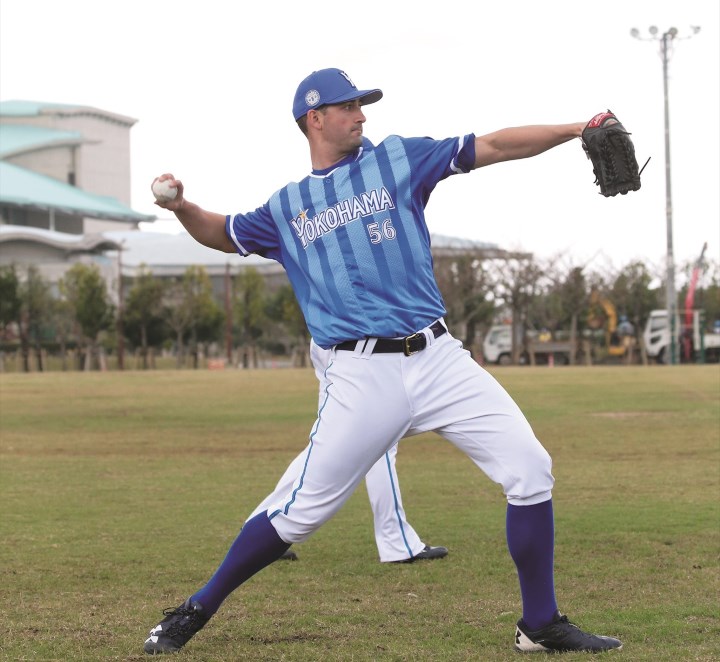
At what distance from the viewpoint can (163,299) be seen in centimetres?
7706

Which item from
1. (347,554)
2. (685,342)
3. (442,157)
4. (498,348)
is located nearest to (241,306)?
(498,348)

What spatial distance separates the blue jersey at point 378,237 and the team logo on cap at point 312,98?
1.00 ft

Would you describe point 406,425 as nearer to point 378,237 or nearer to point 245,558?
point 378,237

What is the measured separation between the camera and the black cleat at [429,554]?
7559mm

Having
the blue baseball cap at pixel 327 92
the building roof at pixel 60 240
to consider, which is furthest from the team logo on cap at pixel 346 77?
the building roof at pixel 60 240

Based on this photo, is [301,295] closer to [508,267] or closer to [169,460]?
[169,460]

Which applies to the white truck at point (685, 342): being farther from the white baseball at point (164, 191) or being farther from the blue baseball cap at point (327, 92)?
the white baseball at point (164, 191)

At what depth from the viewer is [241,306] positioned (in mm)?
77688

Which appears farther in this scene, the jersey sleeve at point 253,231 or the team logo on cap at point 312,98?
the jersey sleeve at point 253,231

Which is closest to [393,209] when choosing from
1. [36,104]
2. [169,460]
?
[169,460]

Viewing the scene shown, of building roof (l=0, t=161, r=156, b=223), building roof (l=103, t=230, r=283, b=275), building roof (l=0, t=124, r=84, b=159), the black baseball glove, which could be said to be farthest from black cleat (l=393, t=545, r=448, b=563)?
building roof (l=0, t=124, r=84, b=159)

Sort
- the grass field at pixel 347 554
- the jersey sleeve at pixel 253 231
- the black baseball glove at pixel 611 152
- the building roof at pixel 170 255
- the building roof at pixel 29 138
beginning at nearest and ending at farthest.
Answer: the black baseball glove at pixel 611 152, the grass field at pixel 347 554, the jersey sleeve at pixel 253 231, the building roof at pixel 170 255, the building roof at pixel 29 138

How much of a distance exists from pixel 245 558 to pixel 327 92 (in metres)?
2.07

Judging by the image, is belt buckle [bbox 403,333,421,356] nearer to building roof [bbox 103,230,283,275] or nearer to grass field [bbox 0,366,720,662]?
grass field [bbox 0,366,720,662]
